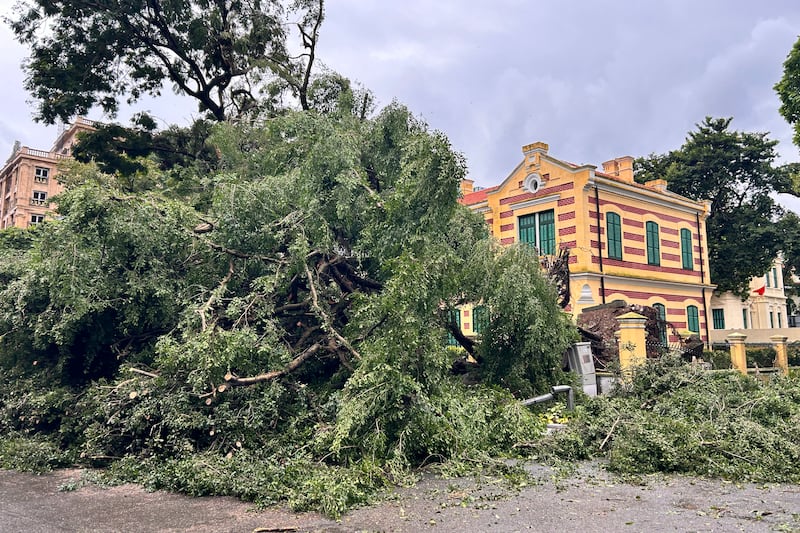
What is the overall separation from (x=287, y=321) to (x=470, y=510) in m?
5.09

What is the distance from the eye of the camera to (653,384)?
34.6 ft

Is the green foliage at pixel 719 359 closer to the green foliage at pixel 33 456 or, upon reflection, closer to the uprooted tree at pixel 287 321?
the uprooted tree at pixel 287 321

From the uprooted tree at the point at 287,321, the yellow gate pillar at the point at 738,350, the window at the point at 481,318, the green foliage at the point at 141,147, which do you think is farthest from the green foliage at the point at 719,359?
the green foliage at the point at 141,147

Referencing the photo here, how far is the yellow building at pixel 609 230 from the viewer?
1983 centimetres

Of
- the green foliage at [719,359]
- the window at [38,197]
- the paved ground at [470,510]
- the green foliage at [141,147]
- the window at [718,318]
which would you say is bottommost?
the paved ground at [470,510]

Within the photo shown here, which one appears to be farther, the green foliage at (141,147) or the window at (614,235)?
the window at (614,235)

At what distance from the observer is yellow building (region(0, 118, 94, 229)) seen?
46719 millimetres

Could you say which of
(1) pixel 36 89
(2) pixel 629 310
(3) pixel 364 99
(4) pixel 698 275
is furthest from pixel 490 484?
(4) pixel 698 275

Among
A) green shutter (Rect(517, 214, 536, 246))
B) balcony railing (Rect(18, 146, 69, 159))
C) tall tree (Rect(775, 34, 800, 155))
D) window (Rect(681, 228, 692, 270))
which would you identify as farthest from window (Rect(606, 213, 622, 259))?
balcony railing (Rect(18, 146, 69, 159))

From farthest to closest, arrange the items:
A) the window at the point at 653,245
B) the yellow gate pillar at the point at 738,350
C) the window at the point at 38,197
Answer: the window at the point at 38,197, the window at the point at 653,245, the yellow gate pillar at the point at 738,350

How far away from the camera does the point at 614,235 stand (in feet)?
68.0

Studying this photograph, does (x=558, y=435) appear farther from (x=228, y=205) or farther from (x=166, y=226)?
(x=166, y=226)

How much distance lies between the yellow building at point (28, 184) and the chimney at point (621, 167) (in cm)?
4061

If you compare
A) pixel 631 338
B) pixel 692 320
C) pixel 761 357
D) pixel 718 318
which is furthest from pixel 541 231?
pixel 718 318
